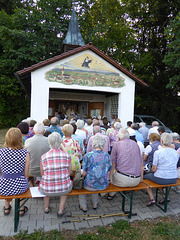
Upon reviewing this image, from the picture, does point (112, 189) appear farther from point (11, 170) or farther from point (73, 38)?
point (73, 38)

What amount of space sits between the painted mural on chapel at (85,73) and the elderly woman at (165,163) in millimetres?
6387

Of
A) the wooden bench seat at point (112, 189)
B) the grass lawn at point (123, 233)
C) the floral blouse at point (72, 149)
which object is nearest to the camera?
the grass lawn at point (123, 233)

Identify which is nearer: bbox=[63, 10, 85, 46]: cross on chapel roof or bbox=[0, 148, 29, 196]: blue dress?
bbox=[0, 148, 29, 196]: blue dress

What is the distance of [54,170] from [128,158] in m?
1.36

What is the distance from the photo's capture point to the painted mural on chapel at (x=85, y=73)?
29.4ft

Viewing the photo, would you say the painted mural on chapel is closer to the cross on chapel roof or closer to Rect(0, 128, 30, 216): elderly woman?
the cross on chapel roof

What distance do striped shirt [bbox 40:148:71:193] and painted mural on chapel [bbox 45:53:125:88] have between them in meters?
6.56

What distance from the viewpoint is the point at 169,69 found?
16719 millimetres

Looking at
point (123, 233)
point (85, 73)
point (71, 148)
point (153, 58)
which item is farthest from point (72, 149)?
point (153, 58)

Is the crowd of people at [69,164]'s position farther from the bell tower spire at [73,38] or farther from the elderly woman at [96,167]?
the bell tower spire at [73,38]

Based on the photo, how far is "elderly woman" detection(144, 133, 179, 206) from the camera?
3541mm

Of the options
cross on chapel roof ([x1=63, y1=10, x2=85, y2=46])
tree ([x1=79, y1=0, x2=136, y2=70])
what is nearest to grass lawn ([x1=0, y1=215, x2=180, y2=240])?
cross on chapel roof ([x1=63, y1=10, x2=85, y2=46])

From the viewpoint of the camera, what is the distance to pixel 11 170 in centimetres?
288

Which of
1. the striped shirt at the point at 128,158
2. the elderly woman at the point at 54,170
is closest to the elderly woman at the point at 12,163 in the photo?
the elderly woman at the point at 54,170
